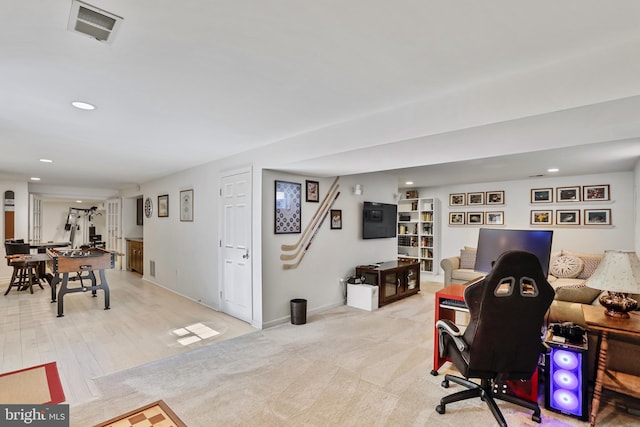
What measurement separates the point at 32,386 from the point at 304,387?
2137 mm

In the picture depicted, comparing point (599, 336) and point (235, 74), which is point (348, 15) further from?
point (599, 336)

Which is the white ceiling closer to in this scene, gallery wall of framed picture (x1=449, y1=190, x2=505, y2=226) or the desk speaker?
the desk speaker

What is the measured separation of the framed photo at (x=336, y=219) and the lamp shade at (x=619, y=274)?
10.6 ft

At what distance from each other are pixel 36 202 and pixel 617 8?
1112 centimetres

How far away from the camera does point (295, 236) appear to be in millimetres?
4395

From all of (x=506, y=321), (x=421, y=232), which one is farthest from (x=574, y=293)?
(x=421, y=232)

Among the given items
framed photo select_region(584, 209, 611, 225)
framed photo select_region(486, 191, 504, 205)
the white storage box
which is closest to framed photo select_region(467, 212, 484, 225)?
framed photo select_region(486, 191, 504, 205)

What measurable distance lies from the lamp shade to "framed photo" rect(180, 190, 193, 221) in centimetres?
525

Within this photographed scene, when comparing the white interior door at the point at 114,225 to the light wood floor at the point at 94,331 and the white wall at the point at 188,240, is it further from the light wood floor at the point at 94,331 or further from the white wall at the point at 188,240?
the light wood floor at the point at 94,331

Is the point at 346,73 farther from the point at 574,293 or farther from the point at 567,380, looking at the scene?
the point at 574,293

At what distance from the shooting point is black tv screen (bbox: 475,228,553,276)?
2.47 metres

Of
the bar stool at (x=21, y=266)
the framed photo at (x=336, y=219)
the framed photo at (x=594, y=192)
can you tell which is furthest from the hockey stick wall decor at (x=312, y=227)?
the bar stool at (x=21, y=266)

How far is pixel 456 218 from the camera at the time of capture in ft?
23.6

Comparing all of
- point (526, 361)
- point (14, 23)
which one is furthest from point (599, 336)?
point (14, 23)
